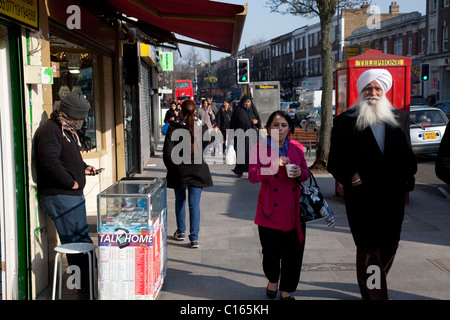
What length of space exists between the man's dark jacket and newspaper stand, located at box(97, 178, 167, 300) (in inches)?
63.7

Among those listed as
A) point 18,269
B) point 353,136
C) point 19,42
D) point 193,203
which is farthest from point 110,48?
point 353,136

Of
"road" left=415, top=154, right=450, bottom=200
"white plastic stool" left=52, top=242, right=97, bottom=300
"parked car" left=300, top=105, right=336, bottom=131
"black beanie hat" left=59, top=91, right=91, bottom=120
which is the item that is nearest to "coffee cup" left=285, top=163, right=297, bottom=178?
"white plastic stool" left=52, top=242, right=97, bottom=300

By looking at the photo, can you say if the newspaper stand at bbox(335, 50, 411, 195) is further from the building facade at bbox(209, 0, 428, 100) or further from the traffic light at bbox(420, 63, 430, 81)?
the building facade at bbox(209, 0, 428, 100)

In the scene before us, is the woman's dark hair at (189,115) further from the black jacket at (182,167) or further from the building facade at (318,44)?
the building facade at (318,44)

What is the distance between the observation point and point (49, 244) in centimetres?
513

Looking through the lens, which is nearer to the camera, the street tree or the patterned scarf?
the patterned scarf

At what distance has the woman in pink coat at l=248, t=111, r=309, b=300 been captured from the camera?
15.3 feet

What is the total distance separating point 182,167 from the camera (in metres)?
6.57

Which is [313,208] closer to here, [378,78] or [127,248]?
[378,78]

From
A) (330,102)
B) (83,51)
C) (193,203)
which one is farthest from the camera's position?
(330,102)

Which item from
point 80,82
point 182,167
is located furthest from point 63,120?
point 80,82

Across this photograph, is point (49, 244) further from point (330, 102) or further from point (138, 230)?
point (330, 102)
